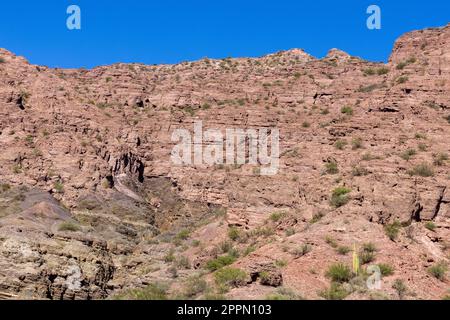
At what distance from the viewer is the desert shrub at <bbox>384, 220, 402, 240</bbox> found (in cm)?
2067

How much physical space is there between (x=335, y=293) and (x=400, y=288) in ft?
6.82

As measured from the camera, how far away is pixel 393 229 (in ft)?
69.1

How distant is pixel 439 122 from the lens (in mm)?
30203

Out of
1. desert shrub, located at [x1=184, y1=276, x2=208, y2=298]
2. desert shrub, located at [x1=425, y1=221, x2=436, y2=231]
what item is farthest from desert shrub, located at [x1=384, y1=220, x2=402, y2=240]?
desert shrub, located at [x1=184, y1=276, x2=208, y2=298]

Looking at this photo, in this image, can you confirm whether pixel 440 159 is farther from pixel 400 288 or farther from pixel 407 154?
pixel 400 288

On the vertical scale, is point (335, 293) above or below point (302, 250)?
below

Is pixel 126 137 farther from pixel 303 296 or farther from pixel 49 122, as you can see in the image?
pixel 303 296

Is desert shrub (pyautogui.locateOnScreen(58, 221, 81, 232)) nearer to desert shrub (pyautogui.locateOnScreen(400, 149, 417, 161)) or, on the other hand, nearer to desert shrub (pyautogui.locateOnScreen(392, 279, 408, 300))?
desert shrub (pyautogui.locateOnScreen(400, 149, 417, 161))

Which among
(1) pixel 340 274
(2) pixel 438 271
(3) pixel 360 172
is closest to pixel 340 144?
(3) pixel 360 172

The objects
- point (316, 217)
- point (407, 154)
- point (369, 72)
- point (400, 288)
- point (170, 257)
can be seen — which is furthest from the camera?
point (369, 72)

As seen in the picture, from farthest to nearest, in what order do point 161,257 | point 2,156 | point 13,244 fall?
point 2,156
point 161,257
point 13,244

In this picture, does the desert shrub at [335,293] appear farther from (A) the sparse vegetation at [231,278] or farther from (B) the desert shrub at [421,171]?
(B) the desert shrub at [421,171]
